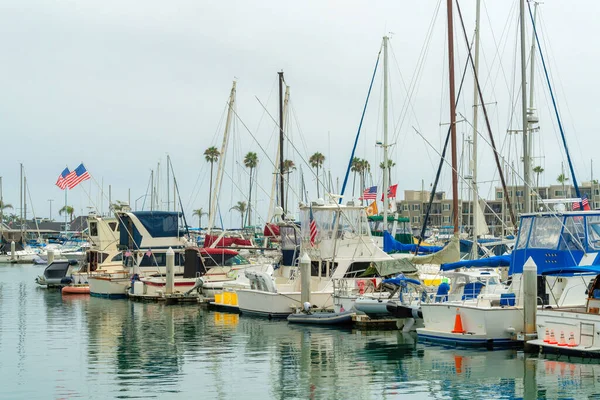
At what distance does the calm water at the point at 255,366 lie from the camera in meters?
22.8

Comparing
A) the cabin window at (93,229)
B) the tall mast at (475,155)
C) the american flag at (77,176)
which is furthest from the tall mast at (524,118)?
the cabin window at (93,229)

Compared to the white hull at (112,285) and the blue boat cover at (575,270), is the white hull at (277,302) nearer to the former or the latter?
the blue boat cover at (575,270)

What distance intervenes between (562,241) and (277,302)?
14824 millimetres

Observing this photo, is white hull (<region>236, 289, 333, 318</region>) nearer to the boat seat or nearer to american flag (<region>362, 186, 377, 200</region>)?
the boat seat

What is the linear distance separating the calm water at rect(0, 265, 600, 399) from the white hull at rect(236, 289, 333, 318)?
794 millimetres

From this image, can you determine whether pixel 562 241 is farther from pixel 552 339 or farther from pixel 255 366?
pixel 255 366

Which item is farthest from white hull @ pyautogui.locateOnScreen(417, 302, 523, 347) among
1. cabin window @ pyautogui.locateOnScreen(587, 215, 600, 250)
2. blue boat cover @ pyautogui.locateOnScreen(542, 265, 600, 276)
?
cabin window @ pyautogui.locateOnScreen(587, 215, 600, 250)

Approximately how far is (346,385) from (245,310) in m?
19.3

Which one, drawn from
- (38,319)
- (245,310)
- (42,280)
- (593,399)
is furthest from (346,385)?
(42,280)

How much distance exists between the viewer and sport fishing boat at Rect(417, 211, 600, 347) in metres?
28.2

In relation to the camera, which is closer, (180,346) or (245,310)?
(180,346)

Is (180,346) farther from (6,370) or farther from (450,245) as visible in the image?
(450,245)

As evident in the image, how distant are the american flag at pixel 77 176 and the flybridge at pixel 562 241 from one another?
120 feet

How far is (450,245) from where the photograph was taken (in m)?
39.3
